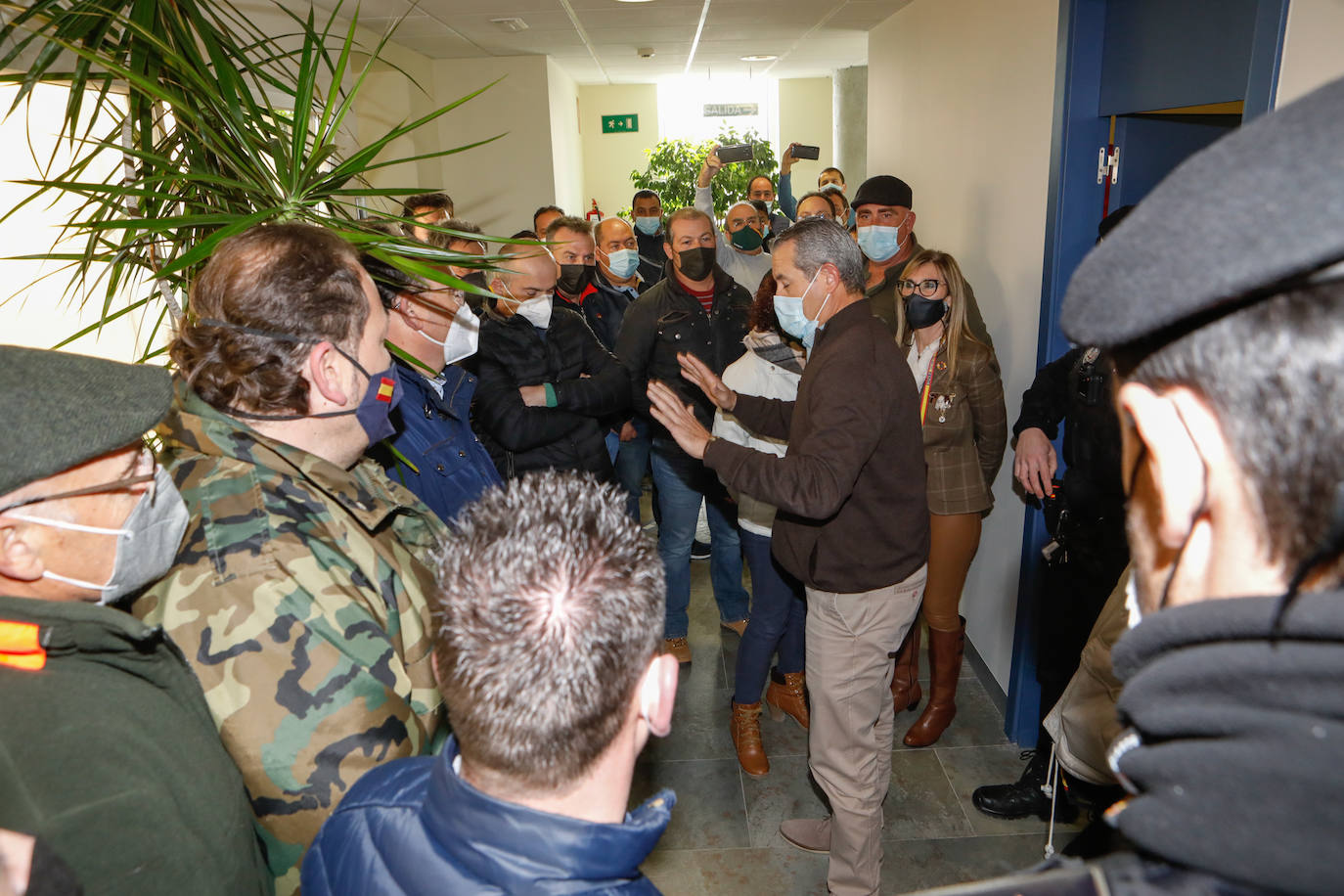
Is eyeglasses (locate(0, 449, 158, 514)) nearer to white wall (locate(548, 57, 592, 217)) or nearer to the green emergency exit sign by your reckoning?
white wall (locate(548, 57, 592, 217))

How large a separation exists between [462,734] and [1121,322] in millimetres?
675

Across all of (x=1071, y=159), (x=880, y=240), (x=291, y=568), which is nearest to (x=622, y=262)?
(x=880, y=240)

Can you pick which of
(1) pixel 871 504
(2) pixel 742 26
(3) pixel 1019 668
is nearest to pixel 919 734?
(3) pixel 1019 668

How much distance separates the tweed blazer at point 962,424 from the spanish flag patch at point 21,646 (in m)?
2.56

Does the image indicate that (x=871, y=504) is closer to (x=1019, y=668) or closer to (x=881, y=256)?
(x=1019, y=668)

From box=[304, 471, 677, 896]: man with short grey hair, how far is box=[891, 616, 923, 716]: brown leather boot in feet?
8.13

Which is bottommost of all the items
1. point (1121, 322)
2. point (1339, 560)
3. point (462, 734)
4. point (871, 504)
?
point (871, 504)

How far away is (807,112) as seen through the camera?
37.4ft

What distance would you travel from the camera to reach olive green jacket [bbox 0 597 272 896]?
34.0 inches

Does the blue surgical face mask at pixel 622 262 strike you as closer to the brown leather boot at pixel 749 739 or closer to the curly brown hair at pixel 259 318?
the brown leather boot at pixel 749 739

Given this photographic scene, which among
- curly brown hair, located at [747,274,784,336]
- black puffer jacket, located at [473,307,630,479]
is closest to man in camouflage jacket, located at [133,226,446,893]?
black puffer jacket, located at [473,307,630,479]

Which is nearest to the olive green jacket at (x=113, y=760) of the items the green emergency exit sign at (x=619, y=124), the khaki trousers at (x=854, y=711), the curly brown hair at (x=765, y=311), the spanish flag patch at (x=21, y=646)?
the spanish flag patch at (x=21, y=646)

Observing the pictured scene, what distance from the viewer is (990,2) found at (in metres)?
3.32

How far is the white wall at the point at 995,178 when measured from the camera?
9.44 ft
